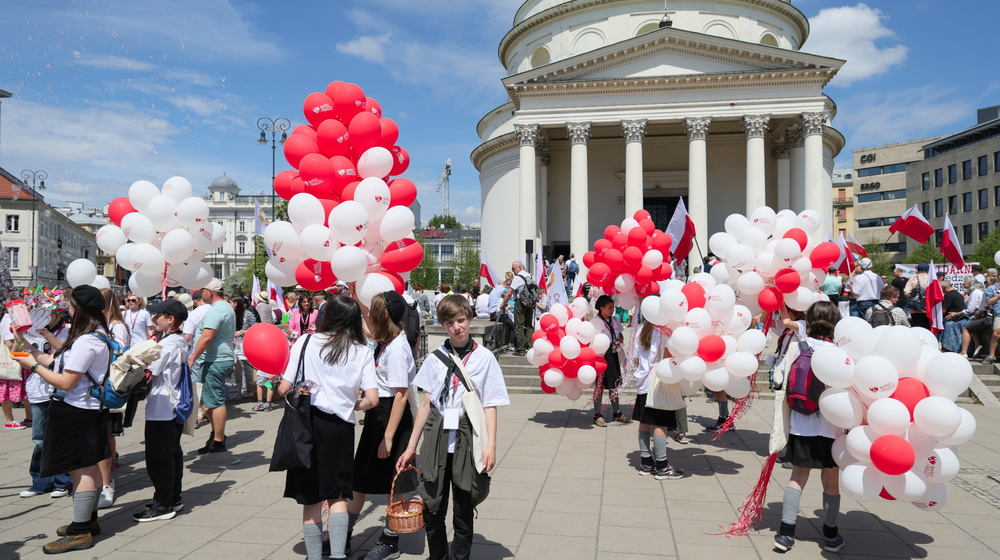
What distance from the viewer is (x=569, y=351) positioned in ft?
26.4

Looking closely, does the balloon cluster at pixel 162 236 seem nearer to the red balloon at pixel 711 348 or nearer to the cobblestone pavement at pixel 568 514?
the cobblestone pavement at pixel 568 514

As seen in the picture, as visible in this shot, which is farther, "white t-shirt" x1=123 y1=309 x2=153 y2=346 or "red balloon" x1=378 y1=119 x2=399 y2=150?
"white t-shirt" x1=123 y1=309 x2=153 y2=346

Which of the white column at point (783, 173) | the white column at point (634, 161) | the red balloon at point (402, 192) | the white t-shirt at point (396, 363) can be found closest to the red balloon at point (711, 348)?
the white t-shirt at point (396, 363)

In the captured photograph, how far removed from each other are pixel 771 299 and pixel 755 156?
2398cm

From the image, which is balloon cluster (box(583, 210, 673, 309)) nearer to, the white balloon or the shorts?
the shorts

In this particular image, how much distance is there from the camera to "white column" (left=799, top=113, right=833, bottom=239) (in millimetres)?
27578

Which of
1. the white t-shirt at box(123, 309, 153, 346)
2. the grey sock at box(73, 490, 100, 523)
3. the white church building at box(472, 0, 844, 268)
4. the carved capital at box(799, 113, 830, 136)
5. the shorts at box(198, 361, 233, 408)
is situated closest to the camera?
the grey sock at box(73, 490, 100, 523)

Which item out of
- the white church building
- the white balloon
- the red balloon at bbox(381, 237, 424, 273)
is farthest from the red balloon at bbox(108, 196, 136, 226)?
the white church building

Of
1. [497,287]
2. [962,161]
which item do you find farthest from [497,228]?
[962,161]

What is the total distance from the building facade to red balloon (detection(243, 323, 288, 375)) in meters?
68.9

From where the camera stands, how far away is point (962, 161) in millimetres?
61844

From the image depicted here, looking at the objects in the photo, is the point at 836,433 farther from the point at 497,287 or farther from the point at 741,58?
A: the point at 741,58

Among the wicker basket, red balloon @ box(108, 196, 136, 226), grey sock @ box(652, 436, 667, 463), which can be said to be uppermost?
red balloon @ box(108, 196, 136, 226)

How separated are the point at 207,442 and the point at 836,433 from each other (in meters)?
7.06
